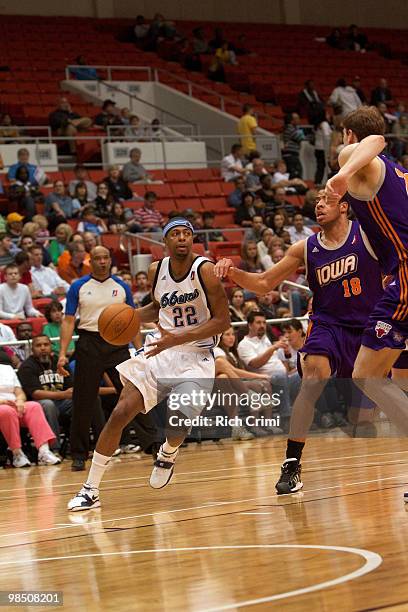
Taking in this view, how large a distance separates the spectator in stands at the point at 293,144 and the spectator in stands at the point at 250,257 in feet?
20.2

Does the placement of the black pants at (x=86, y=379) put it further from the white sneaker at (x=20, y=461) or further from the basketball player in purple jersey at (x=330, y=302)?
the basketball player in purple jersey at (x=330, y=302)

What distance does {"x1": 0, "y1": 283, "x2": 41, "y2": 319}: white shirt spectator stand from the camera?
1267 cm

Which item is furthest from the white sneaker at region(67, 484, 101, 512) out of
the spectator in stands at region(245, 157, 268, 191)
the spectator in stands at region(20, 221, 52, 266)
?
the spectator in stands at region(245, 157, 268, 191)

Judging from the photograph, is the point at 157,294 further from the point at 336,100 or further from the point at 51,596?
the point at 336,100

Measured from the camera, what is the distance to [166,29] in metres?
25.1

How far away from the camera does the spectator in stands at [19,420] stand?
1031 centimetres

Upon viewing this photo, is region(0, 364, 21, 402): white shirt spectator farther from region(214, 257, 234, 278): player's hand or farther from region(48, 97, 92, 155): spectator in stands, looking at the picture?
region(48, 97, 92, 155): spectator in stands

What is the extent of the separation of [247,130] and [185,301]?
48.3 ft

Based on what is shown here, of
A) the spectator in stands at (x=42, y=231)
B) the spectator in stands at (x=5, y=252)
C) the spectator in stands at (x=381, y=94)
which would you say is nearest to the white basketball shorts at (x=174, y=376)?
the spectator in stands at (x=5, y=252)

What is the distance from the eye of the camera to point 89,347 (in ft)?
33.1

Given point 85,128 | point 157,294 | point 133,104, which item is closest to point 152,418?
point 157,294

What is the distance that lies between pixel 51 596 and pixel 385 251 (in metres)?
2.67

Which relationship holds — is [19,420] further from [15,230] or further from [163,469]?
[15,230]

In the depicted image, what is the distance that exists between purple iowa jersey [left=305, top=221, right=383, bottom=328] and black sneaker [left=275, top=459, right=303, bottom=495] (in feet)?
3.03
